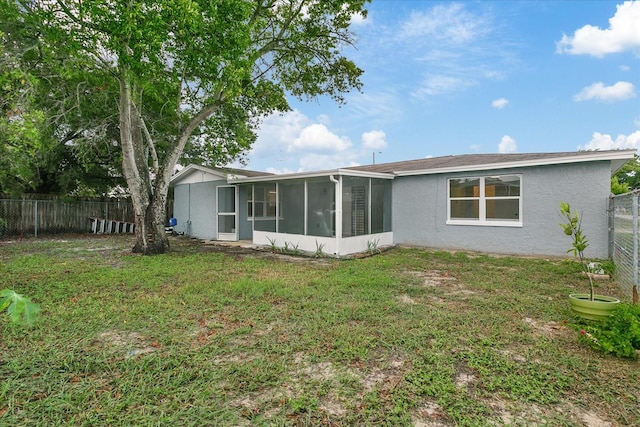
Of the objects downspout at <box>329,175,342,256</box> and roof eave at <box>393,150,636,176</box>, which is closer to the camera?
roof eave at <box>393,150,636,176</box>

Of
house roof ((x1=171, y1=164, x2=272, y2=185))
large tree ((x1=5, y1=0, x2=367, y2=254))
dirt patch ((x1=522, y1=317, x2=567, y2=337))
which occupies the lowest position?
dirt patch ((x1=522, y1=317, x2=567, y2=337))

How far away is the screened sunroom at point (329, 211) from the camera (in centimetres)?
904

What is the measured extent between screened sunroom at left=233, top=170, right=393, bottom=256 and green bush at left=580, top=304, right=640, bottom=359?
621 cm

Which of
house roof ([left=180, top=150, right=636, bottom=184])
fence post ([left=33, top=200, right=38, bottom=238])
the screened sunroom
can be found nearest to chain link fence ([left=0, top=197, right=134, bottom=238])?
fence post ([left=33, top=200, right=38, bottom=238])

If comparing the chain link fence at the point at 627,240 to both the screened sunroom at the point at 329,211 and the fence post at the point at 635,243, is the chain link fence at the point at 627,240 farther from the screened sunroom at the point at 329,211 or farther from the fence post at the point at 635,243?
the screened sunroom at the point at 329,211

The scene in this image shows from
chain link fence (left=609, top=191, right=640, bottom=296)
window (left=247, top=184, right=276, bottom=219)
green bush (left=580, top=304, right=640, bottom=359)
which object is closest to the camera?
green bush (left=580, top=304, right=640, bottom=359)

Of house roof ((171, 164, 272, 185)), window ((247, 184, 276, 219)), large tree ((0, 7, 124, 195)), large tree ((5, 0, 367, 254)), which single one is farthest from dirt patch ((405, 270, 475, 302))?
house roof ((171, 164, 272, 185))

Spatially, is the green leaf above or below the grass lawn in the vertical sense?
above

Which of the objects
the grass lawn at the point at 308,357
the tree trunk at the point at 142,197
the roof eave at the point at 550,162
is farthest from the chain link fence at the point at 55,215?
the roof eave at the point at 550,162

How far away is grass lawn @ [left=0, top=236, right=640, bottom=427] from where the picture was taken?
221cm

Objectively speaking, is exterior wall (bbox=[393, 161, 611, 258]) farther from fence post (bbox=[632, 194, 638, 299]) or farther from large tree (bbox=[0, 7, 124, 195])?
large tree (bbox=[0, 7, 124, 195])

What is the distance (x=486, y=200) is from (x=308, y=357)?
809cm

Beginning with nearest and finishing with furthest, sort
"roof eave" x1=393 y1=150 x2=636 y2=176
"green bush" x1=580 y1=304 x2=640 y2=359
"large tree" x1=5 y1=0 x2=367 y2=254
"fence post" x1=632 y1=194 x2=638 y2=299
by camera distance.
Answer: "green bush" x1=580 y1=304 x2=640 y2=359
"fence post" x1=632 y1=194 x2=638 y2=299
"large tree" x1=5 y1=0 x2=367 y2=254
"roof eave" x1=393 y1=150 x2=636 y2=176

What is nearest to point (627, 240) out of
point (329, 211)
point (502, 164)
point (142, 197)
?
point (502, 164)
